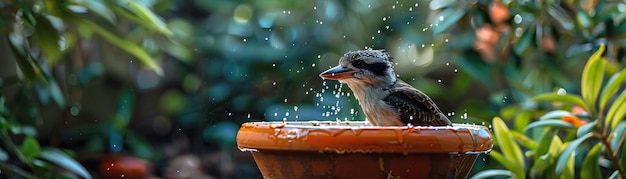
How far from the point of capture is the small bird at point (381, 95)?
191 cm

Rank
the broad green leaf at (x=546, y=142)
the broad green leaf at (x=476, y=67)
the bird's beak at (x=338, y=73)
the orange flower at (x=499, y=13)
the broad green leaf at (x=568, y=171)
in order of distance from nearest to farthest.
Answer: the bird's beak at (x=338, y=73), the broad green leaf at (x=568, y=171), the broad green leaf at (x=546, y=142), the orange flower at (x=499, y=13), the broad green leaf at (x=476, y=67)

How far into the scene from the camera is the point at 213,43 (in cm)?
410

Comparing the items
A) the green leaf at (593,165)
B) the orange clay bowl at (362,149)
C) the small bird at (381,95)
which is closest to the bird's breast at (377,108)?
the small bird at (381,95)

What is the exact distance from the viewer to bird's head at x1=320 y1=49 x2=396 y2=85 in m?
1.88

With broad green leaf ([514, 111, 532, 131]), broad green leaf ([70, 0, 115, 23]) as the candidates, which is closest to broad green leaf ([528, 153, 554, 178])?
broad green leaf ([514, 111, 532, 131])

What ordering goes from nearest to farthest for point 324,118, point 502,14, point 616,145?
point 616,145 < point 502,14 < point 324,118

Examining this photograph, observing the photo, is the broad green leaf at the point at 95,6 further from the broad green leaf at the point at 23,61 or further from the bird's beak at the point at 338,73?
the bird's beak at the point at 338,73

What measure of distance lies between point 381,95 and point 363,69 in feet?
0.23

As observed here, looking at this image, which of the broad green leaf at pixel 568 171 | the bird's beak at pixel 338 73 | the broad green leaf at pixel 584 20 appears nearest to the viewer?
the bird's beak at pixel 338 73

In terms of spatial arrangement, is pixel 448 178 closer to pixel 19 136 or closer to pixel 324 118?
pixel 324 118

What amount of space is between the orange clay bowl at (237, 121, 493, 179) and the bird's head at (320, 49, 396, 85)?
0.35m

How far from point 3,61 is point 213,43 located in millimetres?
1000

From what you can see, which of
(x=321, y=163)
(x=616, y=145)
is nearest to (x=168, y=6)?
(x=616, y=145)

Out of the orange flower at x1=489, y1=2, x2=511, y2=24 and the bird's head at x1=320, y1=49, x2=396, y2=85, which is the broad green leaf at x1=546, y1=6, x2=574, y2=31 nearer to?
the orange flower at x1=489, y1=2, x2=511, y2=24
